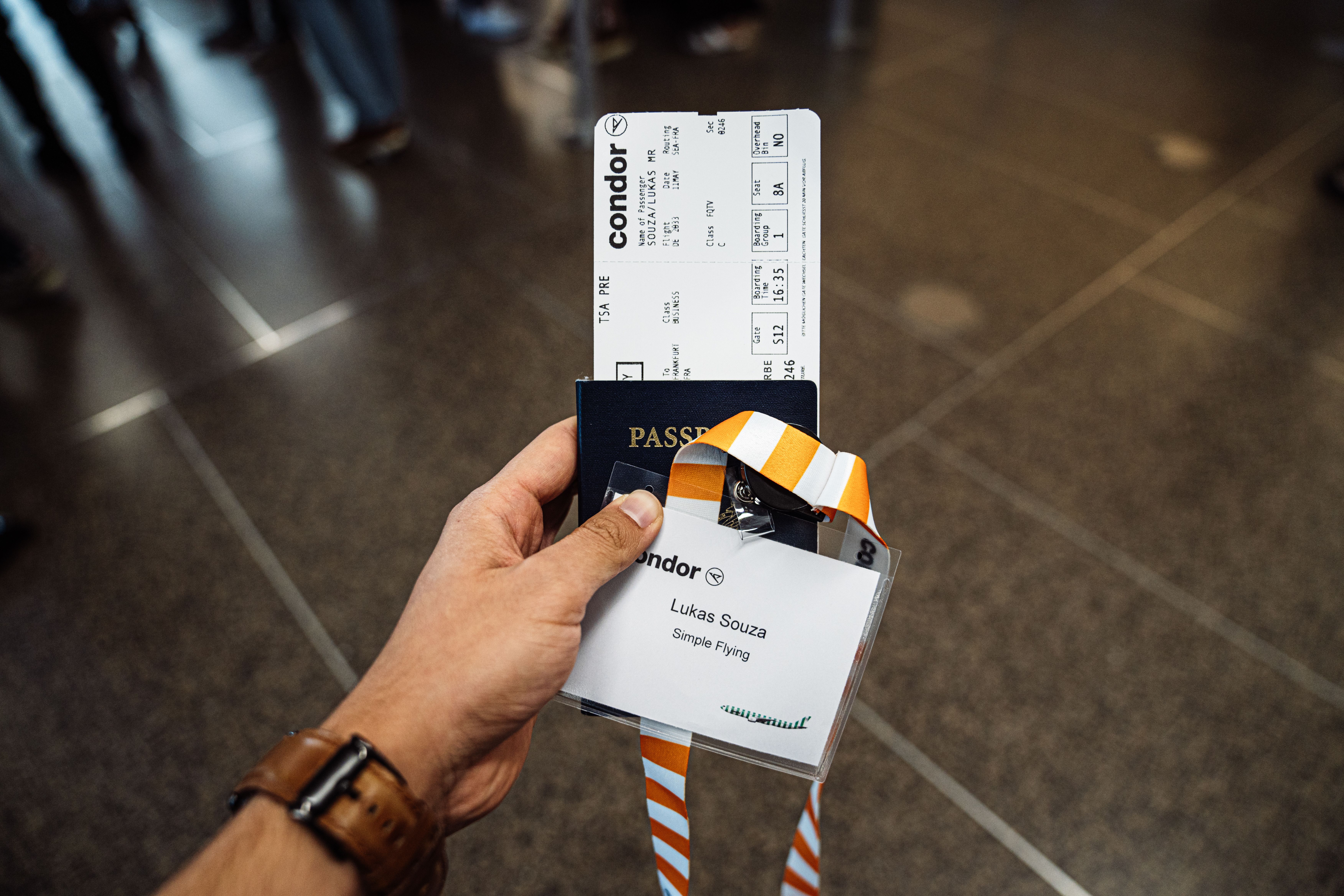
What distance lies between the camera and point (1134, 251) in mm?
2379

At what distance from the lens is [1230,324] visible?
212cm

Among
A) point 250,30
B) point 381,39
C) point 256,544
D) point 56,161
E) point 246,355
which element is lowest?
point 256,544

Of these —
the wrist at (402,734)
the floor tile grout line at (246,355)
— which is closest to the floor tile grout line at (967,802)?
the wrist at (402,734)

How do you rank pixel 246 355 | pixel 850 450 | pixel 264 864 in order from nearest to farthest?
pixel 264 864
pixel 850 450
pixel 246 355

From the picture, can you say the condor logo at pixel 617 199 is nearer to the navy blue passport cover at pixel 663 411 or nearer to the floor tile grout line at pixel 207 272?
the navy blue passport cover at pixel 663 411

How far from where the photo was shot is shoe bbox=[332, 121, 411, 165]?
108 inches

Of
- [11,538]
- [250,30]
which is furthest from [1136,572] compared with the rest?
[250,30]

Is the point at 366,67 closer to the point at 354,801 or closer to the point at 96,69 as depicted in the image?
the point at 96,69

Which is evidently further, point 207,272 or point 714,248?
point 207,272

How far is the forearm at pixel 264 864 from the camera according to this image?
576 mm

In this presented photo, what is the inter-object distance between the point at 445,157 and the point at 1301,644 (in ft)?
9.34

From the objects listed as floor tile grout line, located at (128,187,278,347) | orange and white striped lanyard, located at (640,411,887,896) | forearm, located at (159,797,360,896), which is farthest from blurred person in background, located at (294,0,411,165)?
forearm, located at (159,797,360,896)

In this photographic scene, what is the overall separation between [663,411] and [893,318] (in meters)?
1.57

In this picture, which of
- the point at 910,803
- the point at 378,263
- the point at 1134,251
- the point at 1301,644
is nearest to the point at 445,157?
the point at 378,263
